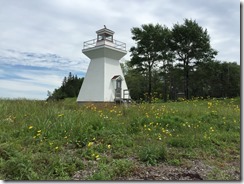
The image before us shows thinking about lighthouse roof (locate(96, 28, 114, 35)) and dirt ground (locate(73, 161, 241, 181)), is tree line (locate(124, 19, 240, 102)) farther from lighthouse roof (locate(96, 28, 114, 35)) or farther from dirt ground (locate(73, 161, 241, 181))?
dirt ground (locate(73, 161, 241, 181))

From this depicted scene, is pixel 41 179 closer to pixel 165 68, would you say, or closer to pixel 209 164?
pixel 209 164

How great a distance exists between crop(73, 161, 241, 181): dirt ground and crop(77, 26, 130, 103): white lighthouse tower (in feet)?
51.3

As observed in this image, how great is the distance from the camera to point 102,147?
398cm

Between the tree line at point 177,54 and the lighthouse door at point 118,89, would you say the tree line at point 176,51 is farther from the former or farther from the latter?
the lighthouse door at point 118,89

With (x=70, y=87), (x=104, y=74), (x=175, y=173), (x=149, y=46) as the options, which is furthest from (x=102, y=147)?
(x=70, y=87)

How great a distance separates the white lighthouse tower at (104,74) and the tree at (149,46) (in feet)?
22.1

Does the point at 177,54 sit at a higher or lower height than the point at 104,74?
higher

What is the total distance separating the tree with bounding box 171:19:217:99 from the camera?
25.5 metres

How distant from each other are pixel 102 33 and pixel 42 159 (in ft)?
58.6

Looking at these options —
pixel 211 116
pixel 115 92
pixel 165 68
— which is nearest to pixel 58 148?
pixel 211 116

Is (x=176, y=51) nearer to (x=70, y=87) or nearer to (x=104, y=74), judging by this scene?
(x=104, y=74)

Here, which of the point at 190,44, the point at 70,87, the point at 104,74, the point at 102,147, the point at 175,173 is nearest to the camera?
the point at 175,173

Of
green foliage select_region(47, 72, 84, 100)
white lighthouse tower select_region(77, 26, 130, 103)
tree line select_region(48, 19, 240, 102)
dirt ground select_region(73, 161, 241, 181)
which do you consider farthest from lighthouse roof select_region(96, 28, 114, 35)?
dirt ground select_region(73, 161, 241, 181)

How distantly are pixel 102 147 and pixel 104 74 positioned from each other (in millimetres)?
15662
